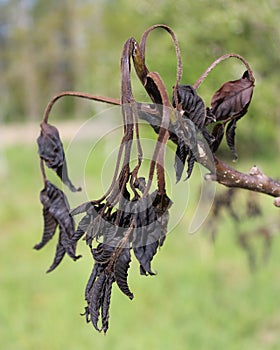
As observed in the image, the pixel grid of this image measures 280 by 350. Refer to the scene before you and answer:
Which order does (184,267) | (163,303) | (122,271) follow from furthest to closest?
(184,267) → (163,303) → (122,271)

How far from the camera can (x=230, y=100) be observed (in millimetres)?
618

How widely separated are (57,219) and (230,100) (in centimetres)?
24

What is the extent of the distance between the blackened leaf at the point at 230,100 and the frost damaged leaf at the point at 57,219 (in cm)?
21

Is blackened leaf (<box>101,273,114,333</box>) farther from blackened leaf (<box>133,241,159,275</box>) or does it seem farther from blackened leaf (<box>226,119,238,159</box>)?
blackened leaf (<box>226,119,238,159</box>)

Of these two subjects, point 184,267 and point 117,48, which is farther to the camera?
point 117,48

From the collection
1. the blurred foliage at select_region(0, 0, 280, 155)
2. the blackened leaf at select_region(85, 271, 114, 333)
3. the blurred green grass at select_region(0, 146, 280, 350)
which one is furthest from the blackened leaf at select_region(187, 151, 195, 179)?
the blurred green grass at select_region(0, 146, 280, 350)

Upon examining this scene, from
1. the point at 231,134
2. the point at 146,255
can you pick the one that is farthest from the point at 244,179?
the point at 146,255

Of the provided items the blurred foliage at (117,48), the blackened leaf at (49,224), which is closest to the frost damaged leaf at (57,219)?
the blackened leaf at (49,224)

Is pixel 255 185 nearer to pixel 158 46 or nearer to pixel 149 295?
pixel 149 295

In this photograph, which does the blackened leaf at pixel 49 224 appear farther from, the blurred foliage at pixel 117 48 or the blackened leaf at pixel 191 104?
the blurred foliage at pixel 117 48

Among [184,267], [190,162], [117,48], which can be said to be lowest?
[190,162]

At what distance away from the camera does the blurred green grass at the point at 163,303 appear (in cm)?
320

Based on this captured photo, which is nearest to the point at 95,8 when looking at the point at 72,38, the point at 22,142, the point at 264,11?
the point at 72,38

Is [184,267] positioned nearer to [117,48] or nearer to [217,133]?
[217,133]
